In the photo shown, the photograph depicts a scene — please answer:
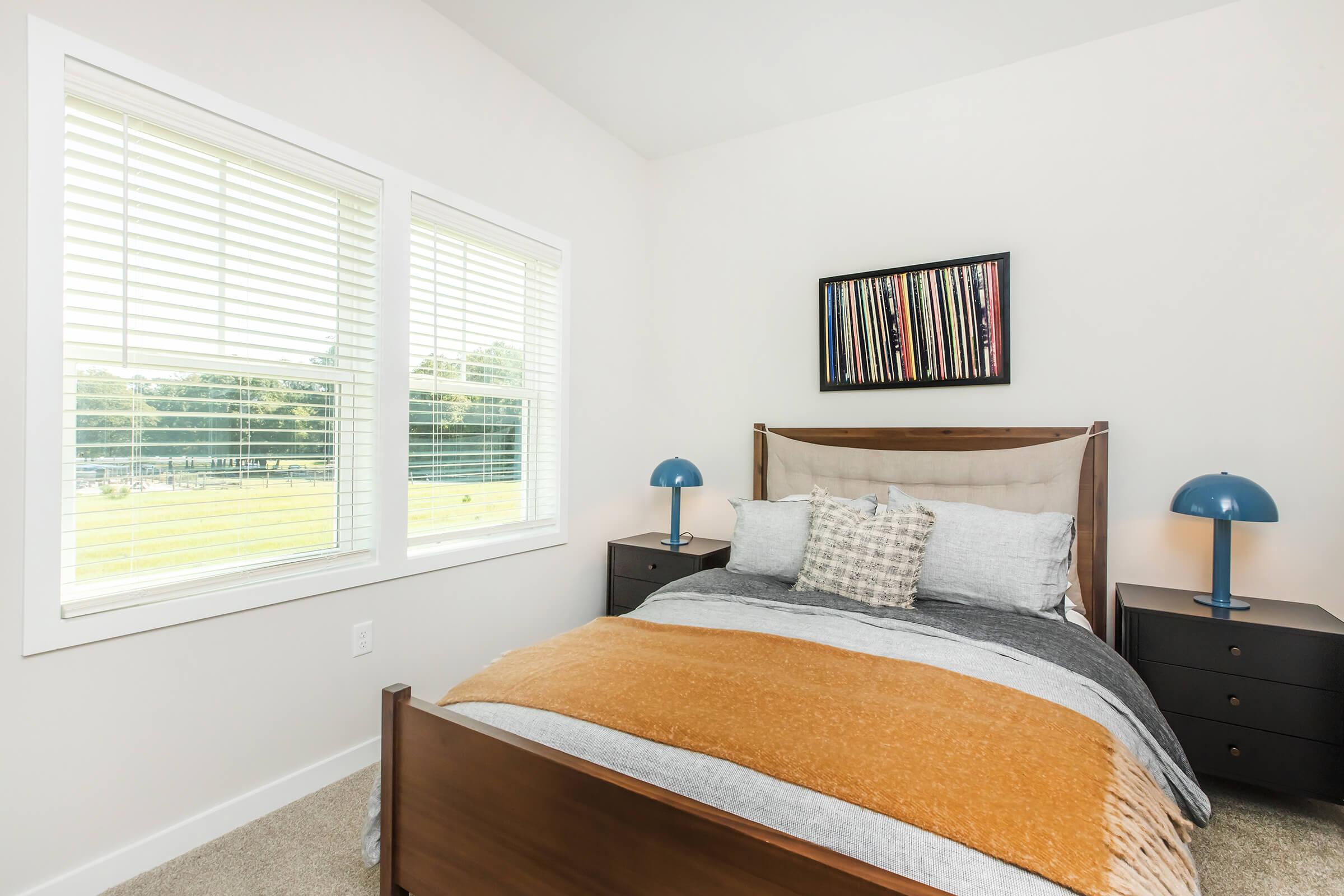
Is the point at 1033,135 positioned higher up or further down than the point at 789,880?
higher up

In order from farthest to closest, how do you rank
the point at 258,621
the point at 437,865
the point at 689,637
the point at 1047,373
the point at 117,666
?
the point at 1047,373 < the point at 258,621 < the point at 689,637 < the point at 117,666 < the point at 437,865

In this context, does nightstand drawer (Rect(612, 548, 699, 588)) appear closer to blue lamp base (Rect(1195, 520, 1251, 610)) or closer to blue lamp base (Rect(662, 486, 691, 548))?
blue lamp base (Rect(662, 486, 691, 548))

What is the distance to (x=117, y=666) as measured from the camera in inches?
64.2

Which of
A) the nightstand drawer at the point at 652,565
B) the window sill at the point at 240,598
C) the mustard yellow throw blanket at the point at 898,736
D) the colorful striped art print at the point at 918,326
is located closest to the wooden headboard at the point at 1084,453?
the colorful striped art print at the point at 918,326

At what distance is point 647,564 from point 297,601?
153 cm

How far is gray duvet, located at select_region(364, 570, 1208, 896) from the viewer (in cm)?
94

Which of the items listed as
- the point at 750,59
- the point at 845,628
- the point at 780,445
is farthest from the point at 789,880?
the point at 750,59

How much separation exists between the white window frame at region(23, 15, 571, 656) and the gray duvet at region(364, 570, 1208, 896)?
835 mm

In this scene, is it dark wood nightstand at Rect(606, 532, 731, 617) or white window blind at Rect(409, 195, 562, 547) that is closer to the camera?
white window blind at Rect(409, 195, 562, 547)

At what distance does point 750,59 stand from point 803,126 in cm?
60

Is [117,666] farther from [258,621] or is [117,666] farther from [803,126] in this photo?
[803,126]

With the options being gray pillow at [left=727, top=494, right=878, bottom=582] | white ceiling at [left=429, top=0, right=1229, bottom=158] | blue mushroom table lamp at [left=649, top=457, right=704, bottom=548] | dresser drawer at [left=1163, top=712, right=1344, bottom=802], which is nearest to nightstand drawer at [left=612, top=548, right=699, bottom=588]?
blue mushroom table lamp at [left=649, top=457, right=704, bottom=548]

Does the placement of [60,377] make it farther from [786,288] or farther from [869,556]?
[786,288]

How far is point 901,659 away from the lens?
1.58 m
